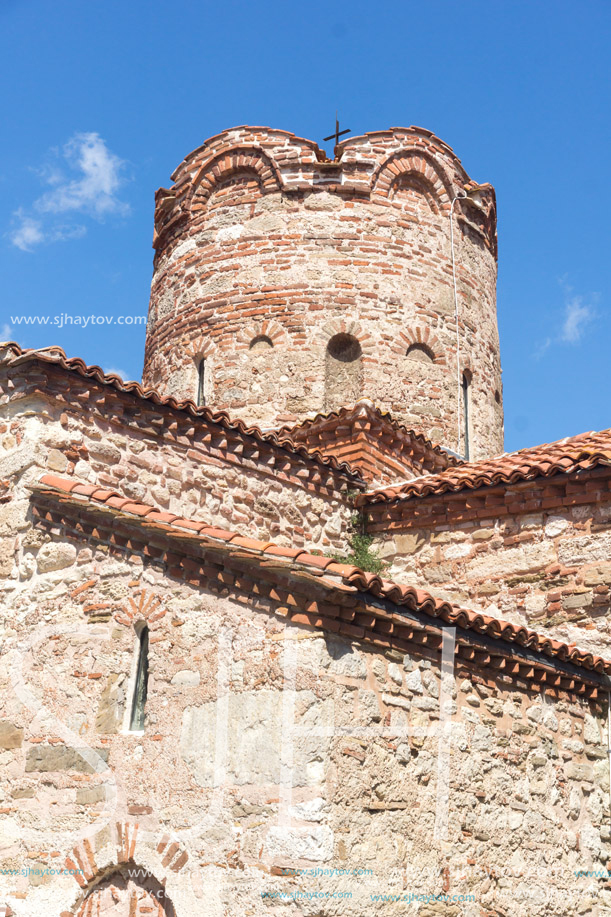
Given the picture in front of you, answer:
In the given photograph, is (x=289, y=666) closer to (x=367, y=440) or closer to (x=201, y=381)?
(x=367, y=440)

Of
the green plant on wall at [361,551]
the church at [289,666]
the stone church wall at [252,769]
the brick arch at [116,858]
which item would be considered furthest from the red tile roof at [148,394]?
the brick arch at [116,858]

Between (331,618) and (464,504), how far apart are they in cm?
363

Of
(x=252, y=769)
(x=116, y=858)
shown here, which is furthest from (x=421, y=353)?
(x=116, y=858)

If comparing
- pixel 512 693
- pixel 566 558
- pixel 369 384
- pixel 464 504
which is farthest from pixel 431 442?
pixel 512 693

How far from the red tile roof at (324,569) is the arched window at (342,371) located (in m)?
4.61

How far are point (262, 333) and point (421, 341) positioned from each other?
6.15 feet

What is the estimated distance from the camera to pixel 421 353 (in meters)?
11.6

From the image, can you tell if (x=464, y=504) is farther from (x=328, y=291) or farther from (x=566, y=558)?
(x=328, y=291)

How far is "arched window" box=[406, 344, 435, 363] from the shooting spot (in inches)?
454

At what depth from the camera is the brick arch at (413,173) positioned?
1206cm

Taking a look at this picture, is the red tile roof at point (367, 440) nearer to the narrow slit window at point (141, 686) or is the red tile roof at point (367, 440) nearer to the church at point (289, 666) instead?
the church at point (289, 666)

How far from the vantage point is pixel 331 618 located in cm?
540

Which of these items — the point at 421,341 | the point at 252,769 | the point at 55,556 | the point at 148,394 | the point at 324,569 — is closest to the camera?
the point at 252,769

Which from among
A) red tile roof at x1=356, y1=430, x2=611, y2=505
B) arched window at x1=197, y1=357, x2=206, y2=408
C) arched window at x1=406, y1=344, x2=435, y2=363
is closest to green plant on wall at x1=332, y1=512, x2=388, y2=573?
red tile roof at x1=356, y1=430, x2=611, y2=505
